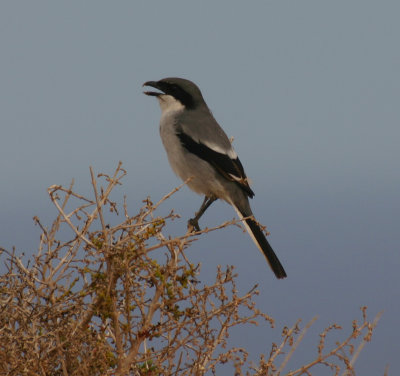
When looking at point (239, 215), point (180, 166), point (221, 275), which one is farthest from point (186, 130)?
point (221, 275)

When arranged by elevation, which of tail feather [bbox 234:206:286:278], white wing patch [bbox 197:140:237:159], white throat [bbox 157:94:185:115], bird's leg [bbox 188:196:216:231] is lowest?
tail feather [bbox 234:206:286:278]

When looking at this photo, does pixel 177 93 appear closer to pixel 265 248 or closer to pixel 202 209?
pixel 202 209

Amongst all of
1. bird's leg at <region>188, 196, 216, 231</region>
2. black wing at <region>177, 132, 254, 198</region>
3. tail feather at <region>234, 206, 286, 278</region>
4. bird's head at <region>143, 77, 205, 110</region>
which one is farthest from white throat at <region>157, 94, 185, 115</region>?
tail feather at <region>234, 206, 286, 278</region>

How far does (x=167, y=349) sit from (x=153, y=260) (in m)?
0.57

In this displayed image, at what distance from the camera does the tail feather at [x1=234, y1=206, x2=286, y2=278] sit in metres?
6.57

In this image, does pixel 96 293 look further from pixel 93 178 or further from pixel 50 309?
pixel 93 178

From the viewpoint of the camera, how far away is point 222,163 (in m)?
6.96

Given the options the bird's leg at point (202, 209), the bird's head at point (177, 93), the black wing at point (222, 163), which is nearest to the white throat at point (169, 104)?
the bird's head at point (177, 93)

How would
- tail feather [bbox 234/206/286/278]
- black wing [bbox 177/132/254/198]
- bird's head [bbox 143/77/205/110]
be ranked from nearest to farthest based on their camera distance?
tail feather [bbox 234/206/286/278]
black wing [bbox 177/132/254/198]
bird's head [bbox 143/77/205/110]

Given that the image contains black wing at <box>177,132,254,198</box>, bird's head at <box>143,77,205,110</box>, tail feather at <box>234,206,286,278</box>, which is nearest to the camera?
tail feather at <box>234,206,286,278</box>

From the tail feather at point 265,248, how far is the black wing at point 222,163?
0.35m

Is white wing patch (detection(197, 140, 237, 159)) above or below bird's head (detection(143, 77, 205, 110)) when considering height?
below

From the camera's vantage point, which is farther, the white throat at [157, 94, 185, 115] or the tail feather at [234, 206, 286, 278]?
the white throat at [157, 94, 185, 115]

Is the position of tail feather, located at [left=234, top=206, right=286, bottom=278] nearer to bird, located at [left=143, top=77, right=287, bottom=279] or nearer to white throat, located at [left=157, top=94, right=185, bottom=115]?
bird, located at [left=143, top=77, right=287, bottom=279]
